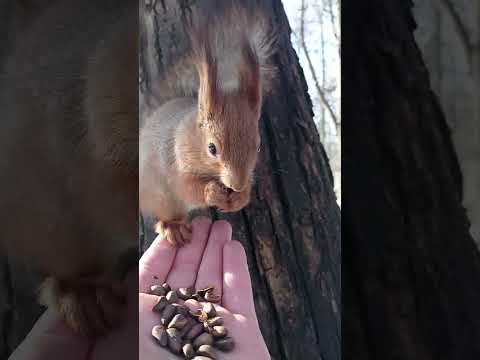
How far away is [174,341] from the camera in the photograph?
96cm

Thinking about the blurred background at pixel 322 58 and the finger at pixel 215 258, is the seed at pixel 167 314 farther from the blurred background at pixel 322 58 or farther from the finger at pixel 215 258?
the blurred background at pixel 322 58

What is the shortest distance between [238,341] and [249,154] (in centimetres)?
32

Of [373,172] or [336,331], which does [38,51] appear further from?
[336,331]

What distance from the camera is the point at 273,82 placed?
3.30ft

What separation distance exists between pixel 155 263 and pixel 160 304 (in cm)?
7

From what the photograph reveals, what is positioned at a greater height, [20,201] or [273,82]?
[273,82]

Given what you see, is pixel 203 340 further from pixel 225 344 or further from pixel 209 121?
pixel 209 121

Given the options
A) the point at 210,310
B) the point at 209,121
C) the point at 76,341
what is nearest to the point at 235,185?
the point at 209,121

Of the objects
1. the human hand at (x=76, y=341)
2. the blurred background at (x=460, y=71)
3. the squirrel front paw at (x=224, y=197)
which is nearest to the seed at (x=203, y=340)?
the human hand at (x=76, y=341)

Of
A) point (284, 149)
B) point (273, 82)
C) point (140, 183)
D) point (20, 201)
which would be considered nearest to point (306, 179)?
point (284, 149)

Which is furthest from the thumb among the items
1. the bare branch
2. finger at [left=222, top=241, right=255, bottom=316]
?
the bare branch

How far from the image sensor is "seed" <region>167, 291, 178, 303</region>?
974 mm

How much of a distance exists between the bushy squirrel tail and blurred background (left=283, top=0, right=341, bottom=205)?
0.06m

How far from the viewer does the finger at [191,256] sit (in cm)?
98
